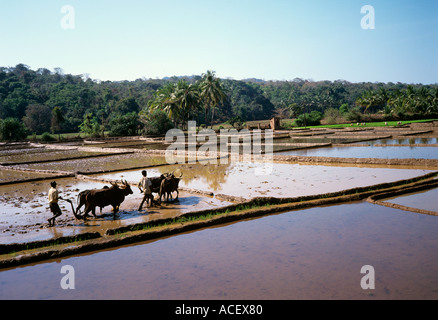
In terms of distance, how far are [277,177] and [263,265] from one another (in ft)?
31.4

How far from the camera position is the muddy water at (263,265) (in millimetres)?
5844

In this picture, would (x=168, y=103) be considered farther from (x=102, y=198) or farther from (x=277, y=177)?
(x=102, y=198)

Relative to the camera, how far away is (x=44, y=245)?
812 centimetres

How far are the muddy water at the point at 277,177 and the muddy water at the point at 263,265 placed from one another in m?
3.94

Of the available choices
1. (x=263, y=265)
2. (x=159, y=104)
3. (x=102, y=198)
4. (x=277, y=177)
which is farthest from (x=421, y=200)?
(x=159, y=104)

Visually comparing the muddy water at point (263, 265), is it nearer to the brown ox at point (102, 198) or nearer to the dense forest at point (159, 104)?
the brown ox at point (102, 198)

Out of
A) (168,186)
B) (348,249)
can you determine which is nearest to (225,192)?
(168,186)

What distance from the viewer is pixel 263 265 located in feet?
22.5

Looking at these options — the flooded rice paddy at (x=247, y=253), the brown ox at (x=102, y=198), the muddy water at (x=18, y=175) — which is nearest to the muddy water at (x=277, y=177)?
the flooded rice paddy at (x=247, y=253)

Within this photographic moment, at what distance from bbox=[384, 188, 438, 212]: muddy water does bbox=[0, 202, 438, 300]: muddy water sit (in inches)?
44.0

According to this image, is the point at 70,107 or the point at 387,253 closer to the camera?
the point at 387,253

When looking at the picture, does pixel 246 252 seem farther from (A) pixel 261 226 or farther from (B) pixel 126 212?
(B) pixel 126 212
